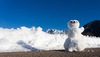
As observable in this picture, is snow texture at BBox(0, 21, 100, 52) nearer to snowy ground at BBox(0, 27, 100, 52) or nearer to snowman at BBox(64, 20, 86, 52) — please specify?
snowy ground at BBox(0, 27, 100, 52)

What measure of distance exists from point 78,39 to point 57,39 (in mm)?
6448

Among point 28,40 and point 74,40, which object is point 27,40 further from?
point 74,40

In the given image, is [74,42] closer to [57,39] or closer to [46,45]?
[46,45]

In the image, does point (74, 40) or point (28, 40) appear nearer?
point (74, 40)

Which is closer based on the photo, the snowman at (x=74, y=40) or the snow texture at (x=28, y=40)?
the snowman at (x=74, y=40)

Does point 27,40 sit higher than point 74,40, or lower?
higher

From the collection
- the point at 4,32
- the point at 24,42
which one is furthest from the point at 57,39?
the point at 4,32

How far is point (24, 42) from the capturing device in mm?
14344

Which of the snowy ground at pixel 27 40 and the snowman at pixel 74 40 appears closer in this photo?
the snowman at pixel 74 40

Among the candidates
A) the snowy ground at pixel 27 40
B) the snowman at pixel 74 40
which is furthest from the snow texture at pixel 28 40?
the snowman at pixel 74 40

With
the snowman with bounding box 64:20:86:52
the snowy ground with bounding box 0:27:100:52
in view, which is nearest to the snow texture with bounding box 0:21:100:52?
the snowy ground with bounding box 0:27:100:52

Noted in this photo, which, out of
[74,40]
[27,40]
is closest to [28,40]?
[27,40]

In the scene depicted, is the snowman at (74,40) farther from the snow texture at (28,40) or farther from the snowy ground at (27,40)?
the snowy ground at (27,40)

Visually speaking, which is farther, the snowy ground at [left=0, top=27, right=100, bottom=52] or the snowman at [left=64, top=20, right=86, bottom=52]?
the snowy ground at [left=0, top=27, right=100, bottom=52]
